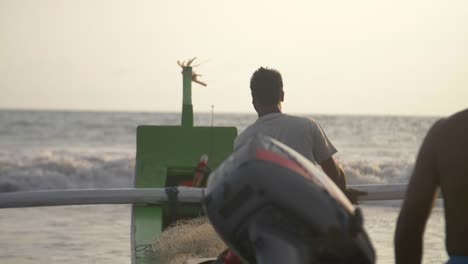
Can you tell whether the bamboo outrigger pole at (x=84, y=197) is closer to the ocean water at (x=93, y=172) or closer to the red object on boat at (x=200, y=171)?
the red object on boat at (x=200, y=171)

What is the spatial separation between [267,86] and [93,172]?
27766 mm

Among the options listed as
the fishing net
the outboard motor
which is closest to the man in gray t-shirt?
the outboard motor

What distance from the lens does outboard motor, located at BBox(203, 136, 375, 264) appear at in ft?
12.1

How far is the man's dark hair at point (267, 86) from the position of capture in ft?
19.2

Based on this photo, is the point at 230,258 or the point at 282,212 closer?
the point at 282,212

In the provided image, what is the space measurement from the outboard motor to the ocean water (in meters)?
7.64

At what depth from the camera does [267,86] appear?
5863mm

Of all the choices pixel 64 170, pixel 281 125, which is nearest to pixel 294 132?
pixel 281 125

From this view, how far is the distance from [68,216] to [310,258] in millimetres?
13516

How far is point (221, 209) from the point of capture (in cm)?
387

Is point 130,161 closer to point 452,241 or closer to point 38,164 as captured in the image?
point 38,164

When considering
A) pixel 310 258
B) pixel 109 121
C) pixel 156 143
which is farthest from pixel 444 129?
pixel 109 121

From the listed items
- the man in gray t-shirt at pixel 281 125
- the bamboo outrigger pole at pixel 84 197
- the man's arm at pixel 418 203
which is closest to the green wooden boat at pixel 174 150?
the bamboo outrigger pole at pixel 84 197

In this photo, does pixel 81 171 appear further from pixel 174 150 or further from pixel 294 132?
pixel 294 132
